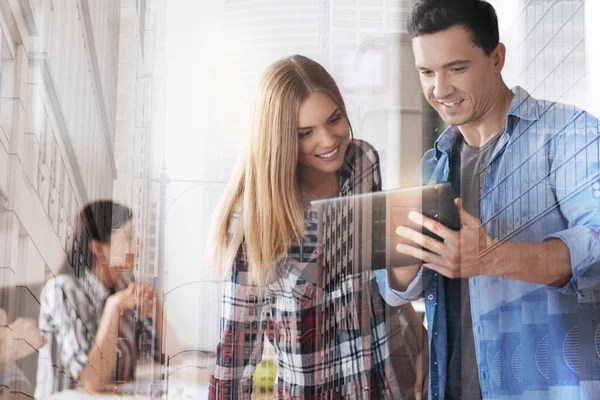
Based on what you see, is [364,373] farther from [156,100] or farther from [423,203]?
[156,100]

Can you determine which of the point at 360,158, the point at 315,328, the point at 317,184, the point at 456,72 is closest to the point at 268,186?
the point at 317,184

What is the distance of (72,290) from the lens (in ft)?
8.48

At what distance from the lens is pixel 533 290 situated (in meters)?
2.69

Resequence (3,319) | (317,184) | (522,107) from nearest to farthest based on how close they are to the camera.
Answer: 1. (3,319)
2. (317,184)
3. (522,107)

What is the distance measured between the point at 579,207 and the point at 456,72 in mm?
599

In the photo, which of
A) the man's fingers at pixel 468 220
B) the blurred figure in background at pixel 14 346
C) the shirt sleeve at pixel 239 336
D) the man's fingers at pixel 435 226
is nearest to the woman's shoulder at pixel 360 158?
the man's fingers at pixel 435 226

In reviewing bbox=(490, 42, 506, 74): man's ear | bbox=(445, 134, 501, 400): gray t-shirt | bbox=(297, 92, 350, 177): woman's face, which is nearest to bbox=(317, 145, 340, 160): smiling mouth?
bbox=(297, 92, 350, 177): woman's face

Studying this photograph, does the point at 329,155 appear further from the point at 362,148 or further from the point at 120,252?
the point at 120,252

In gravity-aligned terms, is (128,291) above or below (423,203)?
Answer: below

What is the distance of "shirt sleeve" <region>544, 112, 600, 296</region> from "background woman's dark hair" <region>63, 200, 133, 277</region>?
139 centimetres

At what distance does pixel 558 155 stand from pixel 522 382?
76cm

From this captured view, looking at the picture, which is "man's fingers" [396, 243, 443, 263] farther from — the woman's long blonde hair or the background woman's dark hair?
the background woman's dark hair

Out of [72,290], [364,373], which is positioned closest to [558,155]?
[364,373]

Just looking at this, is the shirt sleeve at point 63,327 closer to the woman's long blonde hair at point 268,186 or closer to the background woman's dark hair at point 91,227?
the background woman's dark hair at point 91,227
